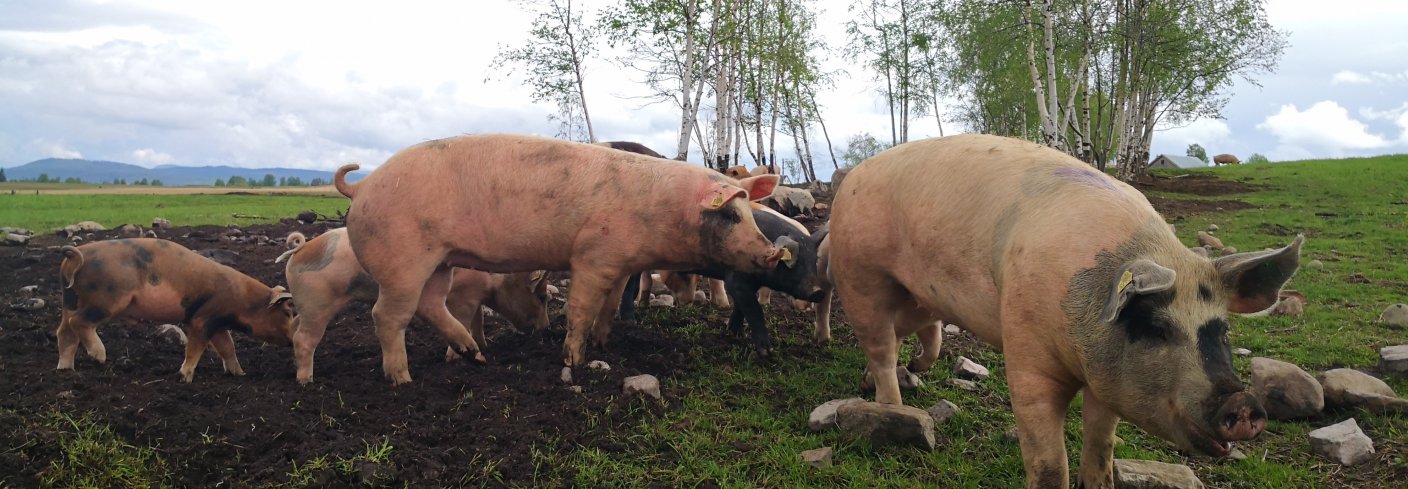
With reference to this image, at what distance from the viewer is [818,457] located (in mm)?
4602

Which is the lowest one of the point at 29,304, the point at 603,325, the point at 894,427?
the point at 894,427

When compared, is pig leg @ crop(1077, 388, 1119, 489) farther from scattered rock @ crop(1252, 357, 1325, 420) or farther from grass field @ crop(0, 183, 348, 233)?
grass field @ crop(0, 183, 348, 233)

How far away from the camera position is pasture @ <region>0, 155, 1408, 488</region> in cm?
423

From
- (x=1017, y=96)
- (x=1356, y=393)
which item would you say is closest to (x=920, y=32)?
(x=1017, y=96)

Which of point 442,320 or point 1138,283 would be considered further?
point 442,320

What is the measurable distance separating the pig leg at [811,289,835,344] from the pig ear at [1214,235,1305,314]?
14.6ft

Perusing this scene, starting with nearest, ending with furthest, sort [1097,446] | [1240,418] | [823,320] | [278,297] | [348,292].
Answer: [1240,418]
[1097,446]
[348,292]
[278,297]
[823,320]

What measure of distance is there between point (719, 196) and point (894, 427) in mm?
2074

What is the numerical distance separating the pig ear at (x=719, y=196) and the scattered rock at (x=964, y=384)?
2013mm

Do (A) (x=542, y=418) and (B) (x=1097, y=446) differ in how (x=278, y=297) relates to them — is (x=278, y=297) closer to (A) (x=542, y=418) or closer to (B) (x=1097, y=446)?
(A) (x=542, y=418)

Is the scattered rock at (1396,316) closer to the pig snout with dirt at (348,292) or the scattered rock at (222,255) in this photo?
the pig snout with dirt at (348,292)

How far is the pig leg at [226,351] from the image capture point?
6.46 meters

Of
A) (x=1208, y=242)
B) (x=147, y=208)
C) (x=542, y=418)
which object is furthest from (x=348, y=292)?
(x=147, y=208)

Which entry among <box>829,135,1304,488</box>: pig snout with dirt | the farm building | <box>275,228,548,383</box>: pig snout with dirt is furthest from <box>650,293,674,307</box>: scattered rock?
the farm building
